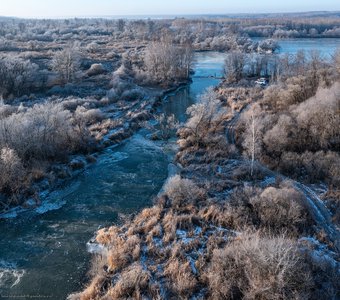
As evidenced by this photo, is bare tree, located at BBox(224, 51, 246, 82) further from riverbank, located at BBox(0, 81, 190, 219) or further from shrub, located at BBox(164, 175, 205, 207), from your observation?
shrub, located at BBox(164, 175, 205, 207)

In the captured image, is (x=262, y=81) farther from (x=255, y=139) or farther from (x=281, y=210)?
(x=281, y=210)

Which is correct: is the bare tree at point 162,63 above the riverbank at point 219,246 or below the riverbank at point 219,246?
above

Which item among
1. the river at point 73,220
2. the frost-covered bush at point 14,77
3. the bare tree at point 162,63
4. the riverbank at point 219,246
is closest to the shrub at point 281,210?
the riverbank at point 219,246

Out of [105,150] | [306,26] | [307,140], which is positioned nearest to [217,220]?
[307,140]

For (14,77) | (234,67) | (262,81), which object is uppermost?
(234,67)

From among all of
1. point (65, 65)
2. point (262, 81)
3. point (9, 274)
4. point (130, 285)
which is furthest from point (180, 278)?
point (65, 65)

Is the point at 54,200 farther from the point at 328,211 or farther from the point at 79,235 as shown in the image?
the point at 328,211

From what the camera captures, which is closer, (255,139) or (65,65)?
(255,139)

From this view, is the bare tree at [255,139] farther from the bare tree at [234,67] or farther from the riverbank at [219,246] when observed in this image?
the bare tree at [234,67]

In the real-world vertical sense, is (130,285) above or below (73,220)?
above
